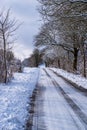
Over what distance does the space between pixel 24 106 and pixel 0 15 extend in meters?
13.1

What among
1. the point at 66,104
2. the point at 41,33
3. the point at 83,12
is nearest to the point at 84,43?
the point at 41,33

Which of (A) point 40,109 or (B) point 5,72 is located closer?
(A) point 40,109

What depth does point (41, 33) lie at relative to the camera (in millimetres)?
44562

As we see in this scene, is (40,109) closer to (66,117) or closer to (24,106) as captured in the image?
(24,106)

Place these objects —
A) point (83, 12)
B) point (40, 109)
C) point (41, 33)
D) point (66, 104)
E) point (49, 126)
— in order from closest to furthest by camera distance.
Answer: point (49, 126) < point (40, 109) < point (66, 104) < point (83, 12) < point (41, 33)

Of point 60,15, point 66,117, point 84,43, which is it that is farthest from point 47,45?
point 66,117

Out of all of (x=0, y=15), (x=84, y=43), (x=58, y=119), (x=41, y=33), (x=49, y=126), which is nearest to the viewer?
(x=49, y=126)

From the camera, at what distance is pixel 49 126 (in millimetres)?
8758

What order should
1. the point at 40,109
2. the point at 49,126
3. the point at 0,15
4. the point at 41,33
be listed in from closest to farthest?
the point at 49,126, the point at 40,109, the point at 0,15, the point at 41,33

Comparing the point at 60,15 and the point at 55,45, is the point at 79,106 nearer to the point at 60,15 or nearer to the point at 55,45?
the point at 60,15

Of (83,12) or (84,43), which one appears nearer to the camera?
(83,12)

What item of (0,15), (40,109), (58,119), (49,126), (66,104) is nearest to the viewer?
(49,126)

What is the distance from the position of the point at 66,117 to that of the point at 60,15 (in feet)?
39.8

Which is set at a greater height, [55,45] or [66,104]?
[55,45]
